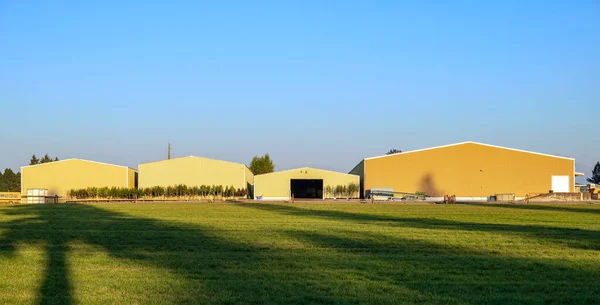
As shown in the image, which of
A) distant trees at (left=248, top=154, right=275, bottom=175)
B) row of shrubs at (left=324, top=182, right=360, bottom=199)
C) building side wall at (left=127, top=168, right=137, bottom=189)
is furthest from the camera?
distant trees at (left=248, top=154, right=275, bottom=175)

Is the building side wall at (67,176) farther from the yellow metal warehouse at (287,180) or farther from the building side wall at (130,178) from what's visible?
the yellow metal warehouse at (287,180)

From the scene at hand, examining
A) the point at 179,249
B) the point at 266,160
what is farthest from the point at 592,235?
the point at 266,160

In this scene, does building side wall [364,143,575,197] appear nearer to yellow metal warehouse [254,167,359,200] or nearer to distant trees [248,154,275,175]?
yellow metal warehouse [254,167,359,200]

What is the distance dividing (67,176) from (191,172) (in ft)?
45.7

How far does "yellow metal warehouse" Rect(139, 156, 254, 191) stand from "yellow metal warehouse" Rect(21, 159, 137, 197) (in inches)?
143

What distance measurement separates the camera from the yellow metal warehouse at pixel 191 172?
74.4 meters

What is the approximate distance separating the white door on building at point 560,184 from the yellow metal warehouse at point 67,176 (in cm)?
4845

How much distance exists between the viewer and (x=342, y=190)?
74125 millimetres

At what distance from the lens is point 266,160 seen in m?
125

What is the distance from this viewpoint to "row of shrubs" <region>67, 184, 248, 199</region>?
239 feet

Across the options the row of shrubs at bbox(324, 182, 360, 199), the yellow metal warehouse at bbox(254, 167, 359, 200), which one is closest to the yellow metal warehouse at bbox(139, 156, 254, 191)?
the yellow metal warehouse at bbox(254, 167, 359, 200)

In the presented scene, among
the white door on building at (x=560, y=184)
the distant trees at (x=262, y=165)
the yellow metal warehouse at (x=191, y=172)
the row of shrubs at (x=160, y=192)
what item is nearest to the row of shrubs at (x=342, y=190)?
the row of shrubs at (x=160, y=192)

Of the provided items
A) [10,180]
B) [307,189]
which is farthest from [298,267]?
[10,180]

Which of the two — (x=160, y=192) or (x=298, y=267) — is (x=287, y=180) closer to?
(x=160, y=192)
